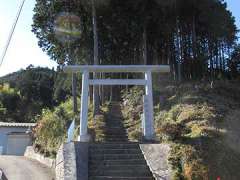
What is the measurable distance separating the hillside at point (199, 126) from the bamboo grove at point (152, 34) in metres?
5.00

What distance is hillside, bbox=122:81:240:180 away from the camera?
1173 centimetres

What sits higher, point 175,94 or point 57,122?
point 175,94

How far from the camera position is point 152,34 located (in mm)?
31109

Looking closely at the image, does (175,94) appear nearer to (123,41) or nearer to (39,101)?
(123,41)

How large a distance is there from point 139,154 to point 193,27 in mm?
20885

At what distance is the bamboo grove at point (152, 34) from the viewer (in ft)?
89.6

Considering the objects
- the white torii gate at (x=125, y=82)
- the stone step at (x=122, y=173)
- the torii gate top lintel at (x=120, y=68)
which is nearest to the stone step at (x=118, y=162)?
the stone step at (x=122, y=173)

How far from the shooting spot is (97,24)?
2827 cm

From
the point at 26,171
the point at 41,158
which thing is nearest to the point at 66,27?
the point at 41,158

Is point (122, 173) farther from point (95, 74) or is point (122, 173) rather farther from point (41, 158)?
point (95, 74)

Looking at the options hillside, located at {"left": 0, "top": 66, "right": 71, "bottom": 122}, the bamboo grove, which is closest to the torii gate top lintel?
the bamboo grove

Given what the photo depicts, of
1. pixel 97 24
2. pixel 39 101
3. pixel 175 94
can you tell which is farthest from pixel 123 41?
pixel 39 101

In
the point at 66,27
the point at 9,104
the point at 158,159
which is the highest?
the point at 66,27

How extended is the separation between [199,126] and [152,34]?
17095 millimetres
